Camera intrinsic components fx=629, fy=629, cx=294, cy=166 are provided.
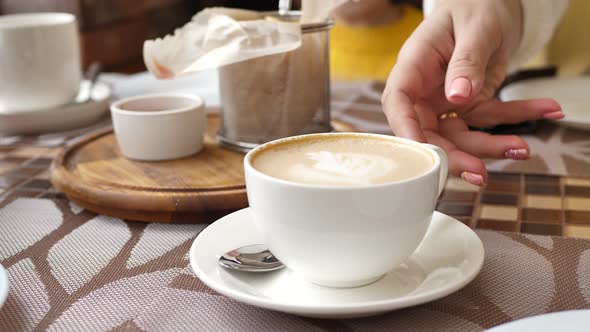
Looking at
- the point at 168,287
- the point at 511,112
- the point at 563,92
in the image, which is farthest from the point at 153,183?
the point at 563,92

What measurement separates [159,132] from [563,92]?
65cm

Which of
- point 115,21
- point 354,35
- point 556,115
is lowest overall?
point 115,21

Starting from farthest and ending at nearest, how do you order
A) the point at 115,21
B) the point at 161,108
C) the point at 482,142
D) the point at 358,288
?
1. the point at 115,21
2. the point at 161,108
3. the point at 482,142
4. the point at 358,288

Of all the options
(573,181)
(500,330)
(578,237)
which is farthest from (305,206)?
(573,181)

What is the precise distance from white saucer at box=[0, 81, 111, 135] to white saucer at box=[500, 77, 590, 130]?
0.66 m

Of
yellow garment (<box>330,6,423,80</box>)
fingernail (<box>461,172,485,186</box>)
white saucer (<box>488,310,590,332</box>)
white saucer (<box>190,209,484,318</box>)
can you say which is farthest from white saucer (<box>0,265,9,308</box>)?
yellow garment (<box>330,6,423,80</box>)

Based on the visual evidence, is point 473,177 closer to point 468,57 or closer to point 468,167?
point 468,167

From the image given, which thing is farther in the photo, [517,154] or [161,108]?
[161,108]

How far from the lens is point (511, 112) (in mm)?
776

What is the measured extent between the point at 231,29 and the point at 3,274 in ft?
1.36

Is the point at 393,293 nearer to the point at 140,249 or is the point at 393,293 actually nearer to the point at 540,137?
the point at 140,249

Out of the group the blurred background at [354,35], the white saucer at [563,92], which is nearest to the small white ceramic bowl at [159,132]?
the white saucer at [563,92]

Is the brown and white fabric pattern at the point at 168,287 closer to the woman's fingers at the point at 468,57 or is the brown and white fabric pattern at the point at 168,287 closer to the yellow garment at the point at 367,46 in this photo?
the woman's fingers at the point at 468,57

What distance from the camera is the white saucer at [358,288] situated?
409 millimetres
